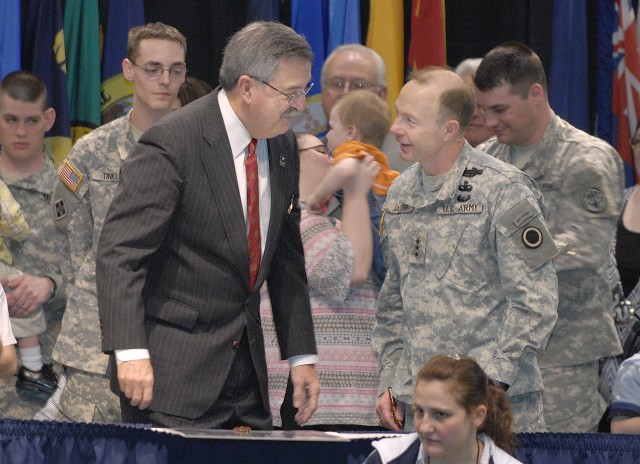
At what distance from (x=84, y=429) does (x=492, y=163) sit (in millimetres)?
1587

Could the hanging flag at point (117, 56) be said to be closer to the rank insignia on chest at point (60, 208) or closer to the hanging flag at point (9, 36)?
the hanging flag at point (9, 36)

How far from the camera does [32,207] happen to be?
5863mm

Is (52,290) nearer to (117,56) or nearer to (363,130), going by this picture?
(117,56)

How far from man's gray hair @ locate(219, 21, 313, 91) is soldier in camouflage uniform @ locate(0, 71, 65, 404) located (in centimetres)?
214

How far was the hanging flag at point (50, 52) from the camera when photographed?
6086 mm

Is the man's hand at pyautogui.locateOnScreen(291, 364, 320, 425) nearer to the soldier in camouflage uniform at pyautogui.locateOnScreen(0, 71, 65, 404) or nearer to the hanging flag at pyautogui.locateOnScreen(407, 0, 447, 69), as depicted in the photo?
the soldier in camouflage uniform at pyautogui.locateOnScreen(0, 71, 65, 404)

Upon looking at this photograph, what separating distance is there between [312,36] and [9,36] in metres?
1.45

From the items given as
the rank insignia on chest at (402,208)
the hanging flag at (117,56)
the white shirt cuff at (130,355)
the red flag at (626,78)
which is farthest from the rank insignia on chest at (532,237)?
the hanging flag at (117,56)

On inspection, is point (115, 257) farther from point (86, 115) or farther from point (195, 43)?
point (195, 43)

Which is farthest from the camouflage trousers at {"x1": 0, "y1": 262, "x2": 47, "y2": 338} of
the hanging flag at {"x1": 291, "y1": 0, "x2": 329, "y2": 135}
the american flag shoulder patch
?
the hanging flag at {"x1": 291, "y1": 0, "x2": 329, "y2": 135}

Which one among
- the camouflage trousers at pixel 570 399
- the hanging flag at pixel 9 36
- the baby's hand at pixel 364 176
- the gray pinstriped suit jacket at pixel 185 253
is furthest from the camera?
the hanging flag at pixel 9 36

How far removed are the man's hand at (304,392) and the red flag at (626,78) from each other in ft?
9.89

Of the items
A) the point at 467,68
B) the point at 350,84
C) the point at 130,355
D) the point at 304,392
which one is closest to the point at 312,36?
the point at 350,84

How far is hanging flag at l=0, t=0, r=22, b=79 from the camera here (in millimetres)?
5945
